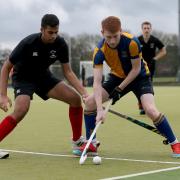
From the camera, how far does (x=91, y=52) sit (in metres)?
58.0

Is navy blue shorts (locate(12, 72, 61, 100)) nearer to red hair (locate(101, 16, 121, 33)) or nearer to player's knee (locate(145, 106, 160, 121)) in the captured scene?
red hair (locate(101, 16, 121, 33))

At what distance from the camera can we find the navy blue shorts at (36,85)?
710 cm

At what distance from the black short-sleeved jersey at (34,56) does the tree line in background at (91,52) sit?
39.4 m

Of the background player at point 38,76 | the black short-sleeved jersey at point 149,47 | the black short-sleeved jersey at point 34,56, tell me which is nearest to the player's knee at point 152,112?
the background player at point 38,76

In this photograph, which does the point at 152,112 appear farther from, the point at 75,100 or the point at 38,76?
the point at 38,76

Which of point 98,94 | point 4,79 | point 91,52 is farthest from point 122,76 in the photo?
point 91,52

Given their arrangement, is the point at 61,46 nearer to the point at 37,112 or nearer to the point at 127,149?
Answer: the point at 127,149

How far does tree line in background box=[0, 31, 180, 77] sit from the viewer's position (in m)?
50.6

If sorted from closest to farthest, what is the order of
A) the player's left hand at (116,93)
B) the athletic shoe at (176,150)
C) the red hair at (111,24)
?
the red hair at (111,24), the athletic shoe at (176,150), the player's left hand at (116,93)

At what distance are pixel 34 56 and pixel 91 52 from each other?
5110 centimetres

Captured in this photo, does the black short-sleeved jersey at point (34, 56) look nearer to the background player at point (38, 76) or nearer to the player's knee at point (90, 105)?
the background player at point (38, 76)

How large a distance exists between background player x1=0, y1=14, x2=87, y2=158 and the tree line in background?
1548 inches

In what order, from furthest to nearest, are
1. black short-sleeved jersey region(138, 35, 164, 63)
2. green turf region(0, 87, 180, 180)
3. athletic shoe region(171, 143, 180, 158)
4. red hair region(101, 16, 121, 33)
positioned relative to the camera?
1. black short-sleeved jersey region(138, 35, 164, 63)
2. athletic shoe region(171, 143, 180, 158)
3. red hair region(101, 16, 121, 33)
4. green turf region(0, 87, 180, 180)

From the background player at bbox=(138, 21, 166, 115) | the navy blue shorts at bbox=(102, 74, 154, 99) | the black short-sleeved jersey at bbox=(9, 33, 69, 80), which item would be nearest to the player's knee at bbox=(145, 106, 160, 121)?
the navy blue shorts at bbox=(102, 74, 154, 99)
